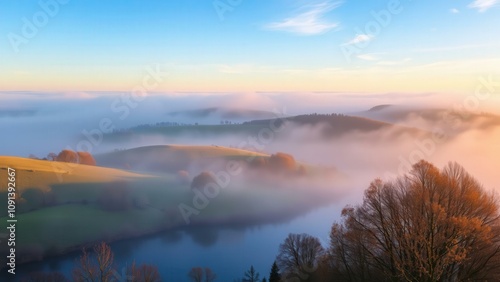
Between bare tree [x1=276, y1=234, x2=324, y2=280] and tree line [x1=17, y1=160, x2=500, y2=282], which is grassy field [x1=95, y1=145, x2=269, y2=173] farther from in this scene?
tree line [x1=17, y1=160, x2=500, y2=282]

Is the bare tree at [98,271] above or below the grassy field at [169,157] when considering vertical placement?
below

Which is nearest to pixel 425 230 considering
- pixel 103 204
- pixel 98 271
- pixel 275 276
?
pixel 275 276

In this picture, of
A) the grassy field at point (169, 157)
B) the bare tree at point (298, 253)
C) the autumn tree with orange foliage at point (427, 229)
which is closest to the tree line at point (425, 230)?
the autumn tree with orange foliage at point (427, 229)

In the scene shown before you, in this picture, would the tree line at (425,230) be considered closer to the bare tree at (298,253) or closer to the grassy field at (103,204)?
the bare tree at (298,253)

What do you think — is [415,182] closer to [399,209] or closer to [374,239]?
[399,209]

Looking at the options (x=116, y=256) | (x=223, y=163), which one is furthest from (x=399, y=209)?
(x=223, y=163)

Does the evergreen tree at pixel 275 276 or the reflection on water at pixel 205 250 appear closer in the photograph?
the evergreen tree at pixel 275 276

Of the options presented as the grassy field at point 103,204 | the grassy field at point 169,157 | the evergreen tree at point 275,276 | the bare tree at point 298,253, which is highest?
the grassy field at point 169,157
